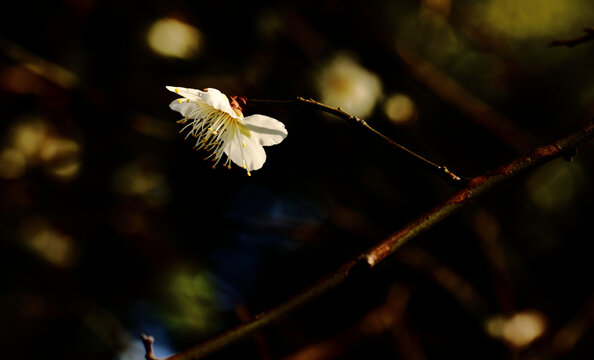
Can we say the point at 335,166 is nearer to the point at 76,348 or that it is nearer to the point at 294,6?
the point at 294,6

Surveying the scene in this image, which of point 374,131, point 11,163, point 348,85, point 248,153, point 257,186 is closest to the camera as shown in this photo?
point 374,131

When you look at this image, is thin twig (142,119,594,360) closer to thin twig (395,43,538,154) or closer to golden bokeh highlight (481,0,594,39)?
thin twig (395,43,538,154)

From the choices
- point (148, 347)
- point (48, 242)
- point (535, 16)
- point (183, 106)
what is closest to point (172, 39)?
point (48, 242)

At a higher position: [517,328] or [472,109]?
[472,109]

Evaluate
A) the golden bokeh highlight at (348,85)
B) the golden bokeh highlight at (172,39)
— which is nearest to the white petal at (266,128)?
the golden bokeh highlight at (348,85)

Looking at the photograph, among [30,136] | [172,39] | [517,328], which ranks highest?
[172,39]

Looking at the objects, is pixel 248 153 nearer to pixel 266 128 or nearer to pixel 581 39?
pixel 266 128
